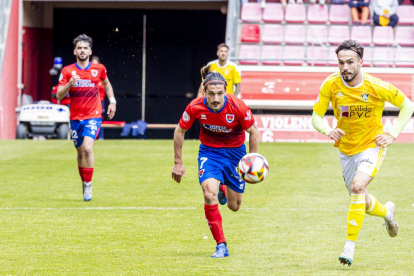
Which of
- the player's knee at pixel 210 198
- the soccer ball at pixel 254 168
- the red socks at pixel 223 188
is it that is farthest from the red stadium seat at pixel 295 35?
the player's knee at pixel 210 198

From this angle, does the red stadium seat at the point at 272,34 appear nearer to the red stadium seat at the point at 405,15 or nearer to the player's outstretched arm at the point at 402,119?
the red stadium seat at the point at 405,15

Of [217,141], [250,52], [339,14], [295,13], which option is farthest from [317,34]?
[217,141]

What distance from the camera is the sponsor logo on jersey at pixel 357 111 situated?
24.2ft

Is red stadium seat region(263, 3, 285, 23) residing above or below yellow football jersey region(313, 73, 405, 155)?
above

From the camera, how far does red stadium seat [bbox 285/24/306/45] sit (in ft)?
80.6

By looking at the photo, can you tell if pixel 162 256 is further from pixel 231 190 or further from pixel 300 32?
pixel 300 32

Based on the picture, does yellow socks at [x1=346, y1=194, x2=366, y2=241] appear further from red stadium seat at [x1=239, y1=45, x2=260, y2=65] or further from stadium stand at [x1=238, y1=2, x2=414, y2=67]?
red stadium seat at [x1=239, y1=45, x2=260, y2=65]

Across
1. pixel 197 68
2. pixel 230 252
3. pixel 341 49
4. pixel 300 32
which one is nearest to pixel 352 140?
pixel 341 49

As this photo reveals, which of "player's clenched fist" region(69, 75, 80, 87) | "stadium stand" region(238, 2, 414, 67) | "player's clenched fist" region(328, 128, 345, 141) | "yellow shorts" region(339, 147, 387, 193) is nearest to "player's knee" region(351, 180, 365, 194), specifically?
"yellow shorts" region(339, 147, 387, 193)

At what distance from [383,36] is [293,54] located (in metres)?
2.87

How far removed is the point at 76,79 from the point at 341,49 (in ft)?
15.6

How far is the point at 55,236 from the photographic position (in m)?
8.48

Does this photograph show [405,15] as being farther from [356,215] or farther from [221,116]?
[356,215]

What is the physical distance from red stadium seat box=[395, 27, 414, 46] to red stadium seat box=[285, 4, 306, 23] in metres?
2.87
